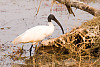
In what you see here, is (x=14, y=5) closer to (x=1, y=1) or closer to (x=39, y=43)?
(x=1, y=1)

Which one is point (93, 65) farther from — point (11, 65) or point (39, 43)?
point (39, 43)

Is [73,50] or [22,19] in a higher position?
[73,50]

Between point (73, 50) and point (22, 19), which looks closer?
point (73, 50)

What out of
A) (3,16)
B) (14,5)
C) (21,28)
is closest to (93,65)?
(21,28)

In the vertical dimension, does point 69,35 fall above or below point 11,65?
above

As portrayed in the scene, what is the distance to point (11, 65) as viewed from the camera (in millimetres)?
5812

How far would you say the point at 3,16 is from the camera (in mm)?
12164

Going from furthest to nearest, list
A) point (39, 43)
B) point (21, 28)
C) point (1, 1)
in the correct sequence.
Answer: point (1, 1) < point (21, 28) < point (39, 43)

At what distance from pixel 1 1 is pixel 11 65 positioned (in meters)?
11.5

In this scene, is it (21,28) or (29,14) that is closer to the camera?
(21,28)

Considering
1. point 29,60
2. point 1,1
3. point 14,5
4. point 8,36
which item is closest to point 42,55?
point 29,60

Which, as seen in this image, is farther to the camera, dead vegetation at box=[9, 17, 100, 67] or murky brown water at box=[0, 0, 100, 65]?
murky brown water at box=[0, 0, 100, 65]

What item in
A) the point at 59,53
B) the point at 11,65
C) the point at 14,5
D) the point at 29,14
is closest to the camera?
the point at 11,65

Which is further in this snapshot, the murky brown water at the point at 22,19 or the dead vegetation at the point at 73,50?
the murky brown water at the point at 22,19
